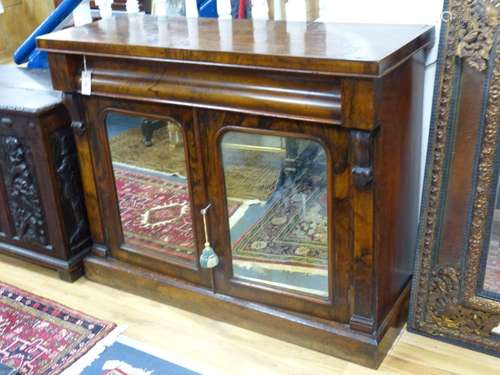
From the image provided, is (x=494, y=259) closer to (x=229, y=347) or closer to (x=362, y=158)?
(x=362, y=158)

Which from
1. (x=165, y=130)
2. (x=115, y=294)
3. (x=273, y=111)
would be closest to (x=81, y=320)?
(x=115, y=294)

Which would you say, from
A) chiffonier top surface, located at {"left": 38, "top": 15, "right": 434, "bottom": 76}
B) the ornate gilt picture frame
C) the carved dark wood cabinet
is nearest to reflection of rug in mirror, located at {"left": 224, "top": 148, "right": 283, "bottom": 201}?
chiffonier top surface, located at {"left": 38, "top": 15, "right": 434, "bottom": 76}

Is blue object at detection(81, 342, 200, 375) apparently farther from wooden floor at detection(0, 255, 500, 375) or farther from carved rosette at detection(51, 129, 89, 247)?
carved rosette at detection(51, 129, 89, 247)

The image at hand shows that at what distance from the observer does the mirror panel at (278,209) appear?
155cm

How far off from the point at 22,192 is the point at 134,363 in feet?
2.39

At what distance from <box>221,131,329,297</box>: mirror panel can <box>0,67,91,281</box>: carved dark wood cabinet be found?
61 centimetres

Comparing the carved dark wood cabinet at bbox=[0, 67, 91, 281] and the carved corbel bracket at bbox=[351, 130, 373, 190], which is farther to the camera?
the carved dark wood cabinet at bbox=[0, 67, 91, 281]

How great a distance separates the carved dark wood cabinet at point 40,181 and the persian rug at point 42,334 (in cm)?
17

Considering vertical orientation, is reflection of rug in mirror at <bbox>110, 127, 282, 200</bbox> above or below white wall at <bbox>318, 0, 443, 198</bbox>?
below

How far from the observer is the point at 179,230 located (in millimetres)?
1843

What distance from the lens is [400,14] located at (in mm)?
1698

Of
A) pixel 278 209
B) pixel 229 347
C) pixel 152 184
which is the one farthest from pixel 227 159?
pixel 229 347

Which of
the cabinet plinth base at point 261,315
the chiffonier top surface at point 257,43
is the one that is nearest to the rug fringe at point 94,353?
the cabinet plinth base at point 261,315

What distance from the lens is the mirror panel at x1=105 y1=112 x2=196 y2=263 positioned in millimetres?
1741
